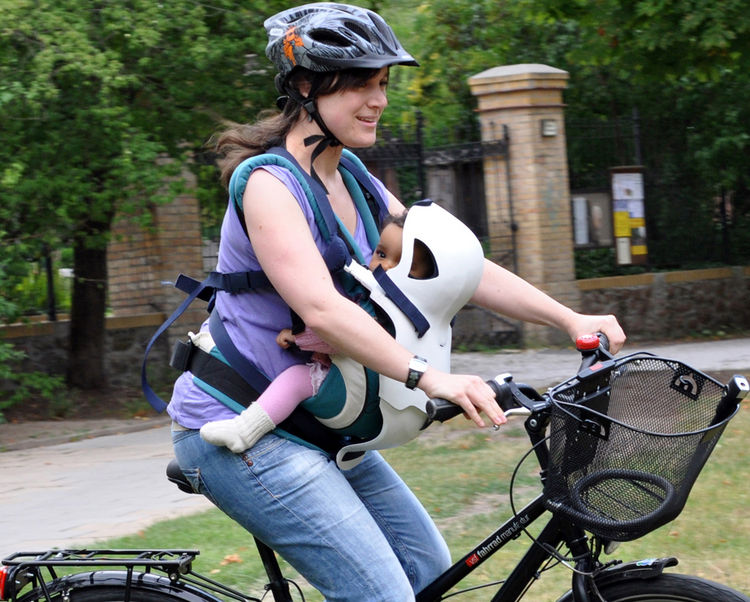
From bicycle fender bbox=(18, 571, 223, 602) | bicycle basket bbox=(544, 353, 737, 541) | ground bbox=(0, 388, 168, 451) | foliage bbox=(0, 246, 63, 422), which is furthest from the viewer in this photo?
ground bbox=(0, 388, 168, 451)

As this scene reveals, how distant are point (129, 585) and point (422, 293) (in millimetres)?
1044

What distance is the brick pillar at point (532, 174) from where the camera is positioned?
13.2 meters

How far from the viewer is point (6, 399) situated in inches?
437

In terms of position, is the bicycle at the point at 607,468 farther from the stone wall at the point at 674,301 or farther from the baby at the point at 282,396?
the stone wall at the point at 674,301

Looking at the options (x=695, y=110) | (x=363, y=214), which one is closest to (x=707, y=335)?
(x=695, y=110)

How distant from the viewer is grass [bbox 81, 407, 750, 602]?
201 inches

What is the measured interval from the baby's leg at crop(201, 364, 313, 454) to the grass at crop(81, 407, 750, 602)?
7.43ft

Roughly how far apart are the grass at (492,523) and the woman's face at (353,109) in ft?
8.14

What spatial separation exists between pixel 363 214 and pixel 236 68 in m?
7.97

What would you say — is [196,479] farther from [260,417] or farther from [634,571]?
[634,571]

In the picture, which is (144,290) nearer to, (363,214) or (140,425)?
(140,425)

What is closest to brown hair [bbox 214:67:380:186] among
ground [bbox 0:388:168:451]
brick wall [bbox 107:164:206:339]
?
ground [bbox 0:388:168:451]

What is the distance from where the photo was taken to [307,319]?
2.58 meters

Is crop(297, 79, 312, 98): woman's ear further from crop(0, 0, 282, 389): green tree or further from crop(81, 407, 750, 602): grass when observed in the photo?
crop(0, 0, 282, 389): green tree
